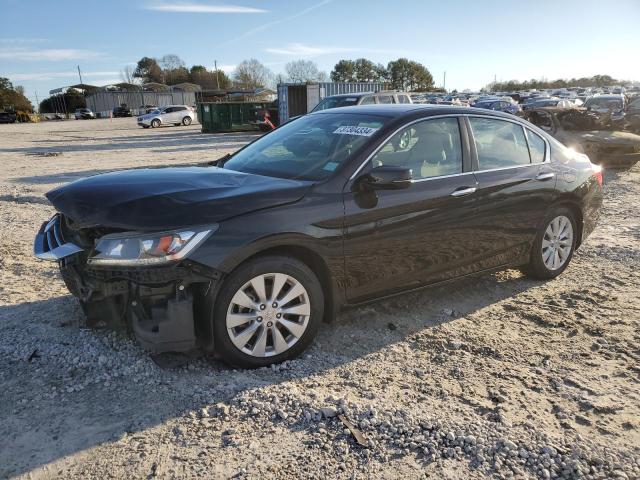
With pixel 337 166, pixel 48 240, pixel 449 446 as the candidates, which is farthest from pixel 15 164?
pixel 449 446

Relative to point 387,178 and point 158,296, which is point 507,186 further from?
point 158,296

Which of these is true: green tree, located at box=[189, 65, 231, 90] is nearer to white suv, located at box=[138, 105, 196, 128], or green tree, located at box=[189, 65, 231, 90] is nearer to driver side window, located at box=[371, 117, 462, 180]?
white suv, located at box=[138, 105, 196, 128]

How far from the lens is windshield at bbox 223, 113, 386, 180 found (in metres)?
3.84

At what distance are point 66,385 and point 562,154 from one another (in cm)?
472

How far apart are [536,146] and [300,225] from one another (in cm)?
282

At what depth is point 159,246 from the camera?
302cm

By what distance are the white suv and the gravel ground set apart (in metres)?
35.5

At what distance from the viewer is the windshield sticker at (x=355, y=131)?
3.94 metres

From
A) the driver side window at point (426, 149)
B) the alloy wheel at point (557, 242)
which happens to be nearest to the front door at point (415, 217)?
the driver side window at point (426, 149)

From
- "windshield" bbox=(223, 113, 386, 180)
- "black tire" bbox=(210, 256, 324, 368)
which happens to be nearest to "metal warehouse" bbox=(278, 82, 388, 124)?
"windshield" bbox=(223, 113, 386, 180)

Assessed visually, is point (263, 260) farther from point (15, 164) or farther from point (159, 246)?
point (15, 164)

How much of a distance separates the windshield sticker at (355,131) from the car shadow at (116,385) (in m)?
1.48

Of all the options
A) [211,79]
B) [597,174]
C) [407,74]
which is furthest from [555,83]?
[597,174]

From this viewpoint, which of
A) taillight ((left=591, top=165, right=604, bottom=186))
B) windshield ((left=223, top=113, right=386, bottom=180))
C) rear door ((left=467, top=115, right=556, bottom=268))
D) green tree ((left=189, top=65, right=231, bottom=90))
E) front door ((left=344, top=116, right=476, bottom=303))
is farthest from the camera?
green tree ((left=189, top=65, right=231, bottom=90))
